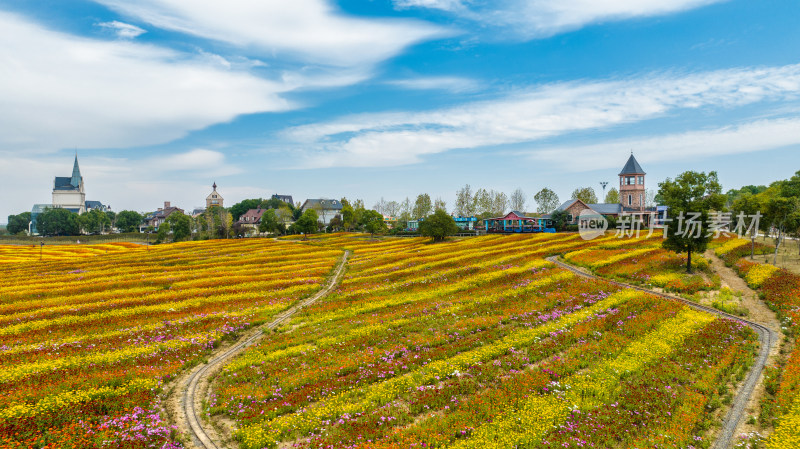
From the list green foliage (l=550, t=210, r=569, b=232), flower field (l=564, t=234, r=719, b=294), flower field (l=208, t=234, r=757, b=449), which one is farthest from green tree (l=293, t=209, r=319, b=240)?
flower field (l=208, t=234, r=757, b=449)

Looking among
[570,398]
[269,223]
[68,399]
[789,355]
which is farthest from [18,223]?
[789,355]

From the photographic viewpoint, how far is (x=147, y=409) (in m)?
16.0

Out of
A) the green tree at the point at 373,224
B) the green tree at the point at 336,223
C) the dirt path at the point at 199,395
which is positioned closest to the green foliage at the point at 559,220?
the green tree at the point at 373,224

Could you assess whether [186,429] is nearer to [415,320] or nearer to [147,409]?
[147,409]

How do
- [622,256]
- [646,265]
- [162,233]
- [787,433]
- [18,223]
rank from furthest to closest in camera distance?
[18,223]
[162,233]
[622,256]
[646,265]
[787,433]

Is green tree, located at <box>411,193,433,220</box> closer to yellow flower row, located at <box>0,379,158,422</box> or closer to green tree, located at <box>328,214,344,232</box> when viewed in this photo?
green tree, located at <box>328,214,344,232</box>

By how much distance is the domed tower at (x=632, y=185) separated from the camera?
108 m

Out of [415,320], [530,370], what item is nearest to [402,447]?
[530,370]

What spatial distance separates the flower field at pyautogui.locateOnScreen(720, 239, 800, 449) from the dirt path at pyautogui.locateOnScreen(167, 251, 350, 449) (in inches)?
811

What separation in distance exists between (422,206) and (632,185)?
280 feet

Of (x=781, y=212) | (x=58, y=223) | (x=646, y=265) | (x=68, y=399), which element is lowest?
(x=68, y=399)

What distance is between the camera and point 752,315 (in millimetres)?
26453

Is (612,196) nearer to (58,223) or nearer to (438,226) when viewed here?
(438,226)

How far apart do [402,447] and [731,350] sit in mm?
19323
